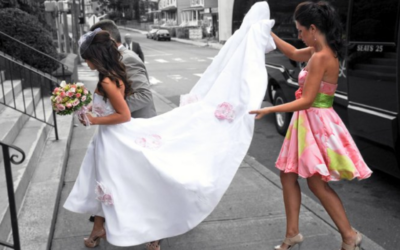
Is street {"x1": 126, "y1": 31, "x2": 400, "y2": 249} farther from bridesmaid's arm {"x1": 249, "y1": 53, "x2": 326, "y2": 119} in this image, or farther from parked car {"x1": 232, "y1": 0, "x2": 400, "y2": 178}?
bridesmaid's arm {"x1": 249, "y1": 53, "x2": 326, "y2": 119}

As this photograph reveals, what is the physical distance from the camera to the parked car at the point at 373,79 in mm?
4512

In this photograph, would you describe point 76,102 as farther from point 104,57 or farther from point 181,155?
point 181,155

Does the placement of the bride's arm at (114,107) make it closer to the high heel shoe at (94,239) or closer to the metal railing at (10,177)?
the metal railing at (10,177)

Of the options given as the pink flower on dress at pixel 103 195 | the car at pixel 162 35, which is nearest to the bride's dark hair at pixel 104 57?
the pink flower on dress at pixel 103 195

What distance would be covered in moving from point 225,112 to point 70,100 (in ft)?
3.86

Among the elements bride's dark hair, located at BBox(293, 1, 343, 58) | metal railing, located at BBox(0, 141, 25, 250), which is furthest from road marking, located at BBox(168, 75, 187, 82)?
metal railing, located at BBox(0, 141, 25, 250)

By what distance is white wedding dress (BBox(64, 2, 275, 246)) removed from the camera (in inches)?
132

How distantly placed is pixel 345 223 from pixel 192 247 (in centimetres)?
127

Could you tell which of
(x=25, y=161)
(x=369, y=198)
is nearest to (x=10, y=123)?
(x=25, y=161)

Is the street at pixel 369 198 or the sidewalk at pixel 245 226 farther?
the street at pixel 369 198

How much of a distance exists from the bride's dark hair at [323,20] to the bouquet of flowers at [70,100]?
174 cm

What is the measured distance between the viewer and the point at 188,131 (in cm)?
354

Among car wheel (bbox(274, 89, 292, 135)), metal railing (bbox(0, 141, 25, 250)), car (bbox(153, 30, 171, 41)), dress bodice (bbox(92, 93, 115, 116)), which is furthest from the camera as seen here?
car (bbox(153, 30, 171, 41))

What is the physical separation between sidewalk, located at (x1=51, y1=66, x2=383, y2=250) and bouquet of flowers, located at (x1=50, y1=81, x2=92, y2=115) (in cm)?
121
